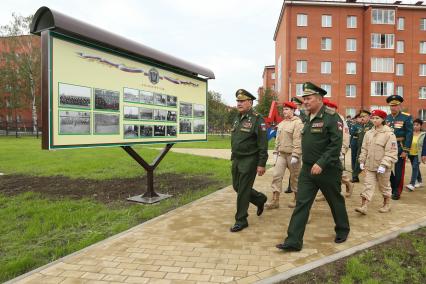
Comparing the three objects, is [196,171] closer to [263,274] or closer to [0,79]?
[263,274]

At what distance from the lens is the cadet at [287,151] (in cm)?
617

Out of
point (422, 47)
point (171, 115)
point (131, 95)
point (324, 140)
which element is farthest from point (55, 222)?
point (422, 47)

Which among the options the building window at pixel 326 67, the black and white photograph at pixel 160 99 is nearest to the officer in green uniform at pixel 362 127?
the black and white photograph at pixel 160 99

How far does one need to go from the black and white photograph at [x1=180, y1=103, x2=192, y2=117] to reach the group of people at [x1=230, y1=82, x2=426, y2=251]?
Result: 7.12 feet

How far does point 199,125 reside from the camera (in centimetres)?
829

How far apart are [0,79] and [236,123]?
43.5m

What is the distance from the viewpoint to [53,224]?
5340 mm

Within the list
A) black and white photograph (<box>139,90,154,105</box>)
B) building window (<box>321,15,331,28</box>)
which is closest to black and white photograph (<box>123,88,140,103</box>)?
black and white photograph (<box>139,90,154,105</box>)

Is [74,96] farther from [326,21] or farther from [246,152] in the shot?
[326,21]

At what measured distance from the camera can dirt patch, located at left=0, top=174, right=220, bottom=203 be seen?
24.7 ft

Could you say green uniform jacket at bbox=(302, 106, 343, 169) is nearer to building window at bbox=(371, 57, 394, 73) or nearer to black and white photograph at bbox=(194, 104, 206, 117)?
black and white photograph at bbox=(194, 104, 206, 117)

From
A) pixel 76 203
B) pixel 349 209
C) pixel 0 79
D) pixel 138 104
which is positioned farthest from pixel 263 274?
pixel 0 79

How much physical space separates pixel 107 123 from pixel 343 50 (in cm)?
3738

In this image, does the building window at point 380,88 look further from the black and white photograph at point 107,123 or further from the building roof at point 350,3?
the black and white photograph at point 107,123
